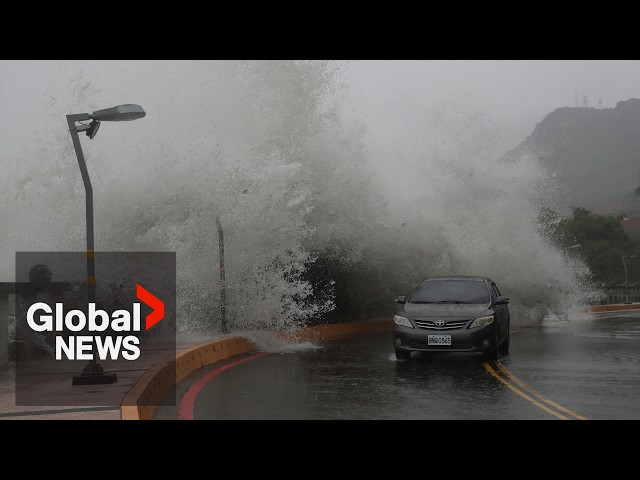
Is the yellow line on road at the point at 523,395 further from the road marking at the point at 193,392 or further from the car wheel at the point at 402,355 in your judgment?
the road marking at the point at 193,392

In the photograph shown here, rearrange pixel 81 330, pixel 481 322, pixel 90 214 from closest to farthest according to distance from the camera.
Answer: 1. pixel 90 214
2. pixel 481 322
3. pixel 81 330

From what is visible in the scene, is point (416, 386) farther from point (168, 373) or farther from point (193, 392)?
point (168, 373)

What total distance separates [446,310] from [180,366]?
487cm

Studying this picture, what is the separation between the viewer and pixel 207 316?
19.3 m

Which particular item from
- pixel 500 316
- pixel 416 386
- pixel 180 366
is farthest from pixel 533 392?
pixel 180 366

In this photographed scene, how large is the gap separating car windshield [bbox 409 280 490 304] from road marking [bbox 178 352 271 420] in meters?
3.59

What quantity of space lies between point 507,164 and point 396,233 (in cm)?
689

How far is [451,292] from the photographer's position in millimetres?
16094

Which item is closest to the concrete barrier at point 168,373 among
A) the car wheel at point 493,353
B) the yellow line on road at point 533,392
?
the yellow line on road at point 533,392

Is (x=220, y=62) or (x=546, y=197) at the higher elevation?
(x=220, y=62)
